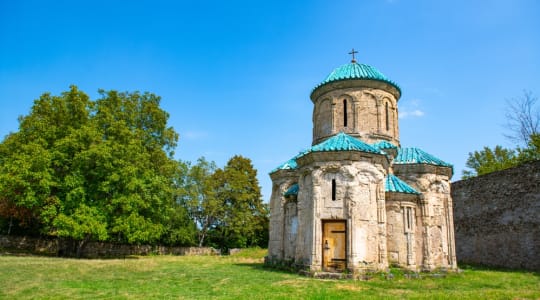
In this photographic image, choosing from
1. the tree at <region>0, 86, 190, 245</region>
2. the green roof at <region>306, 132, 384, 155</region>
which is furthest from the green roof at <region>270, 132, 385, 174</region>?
the tree at <region>0, 86, 190, 245</region>

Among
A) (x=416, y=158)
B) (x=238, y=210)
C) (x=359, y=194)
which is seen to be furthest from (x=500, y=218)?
(x=238, y=210)

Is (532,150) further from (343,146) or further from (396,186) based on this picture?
(343,146)

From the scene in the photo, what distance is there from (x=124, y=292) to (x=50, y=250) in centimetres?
2127

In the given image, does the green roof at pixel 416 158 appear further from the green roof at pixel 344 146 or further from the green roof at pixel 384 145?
the green roof at pixel 344 146

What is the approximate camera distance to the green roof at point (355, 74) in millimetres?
17744

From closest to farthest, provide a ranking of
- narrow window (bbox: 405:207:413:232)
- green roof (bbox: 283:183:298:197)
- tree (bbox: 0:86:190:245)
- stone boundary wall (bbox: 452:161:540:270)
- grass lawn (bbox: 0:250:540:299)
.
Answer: grass lawn (bbox: 0:250:540:299) → narrow window (bbox: 405:207:413:232) → green roof (bbox: 283:183:298:197) → stone boundary wall (bbox: 452:161:540:270) → tree (bbox: 0:86:190:245)

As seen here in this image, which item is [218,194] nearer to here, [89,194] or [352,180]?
[89,194]

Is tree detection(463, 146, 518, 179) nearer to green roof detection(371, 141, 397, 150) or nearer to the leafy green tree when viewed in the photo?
the leafy green tree

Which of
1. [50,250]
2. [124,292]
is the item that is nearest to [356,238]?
[124,292]

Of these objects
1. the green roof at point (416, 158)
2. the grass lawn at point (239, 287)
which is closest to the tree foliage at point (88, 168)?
the grass lawn at point (239, 287)

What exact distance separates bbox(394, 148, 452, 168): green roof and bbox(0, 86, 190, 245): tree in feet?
48.0

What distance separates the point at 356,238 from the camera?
12836 mm

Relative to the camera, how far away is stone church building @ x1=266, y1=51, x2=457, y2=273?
13.1 meters

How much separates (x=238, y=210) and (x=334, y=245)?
77.6 feet
